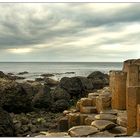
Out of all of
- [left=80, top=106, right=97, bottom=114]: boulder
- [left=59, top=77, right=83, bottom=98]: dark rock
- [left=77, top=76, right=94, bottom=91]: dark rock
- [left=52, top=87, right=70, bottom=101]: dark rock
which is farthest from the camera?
[left=77, top=76, right=94, bottom=91]: dark rock

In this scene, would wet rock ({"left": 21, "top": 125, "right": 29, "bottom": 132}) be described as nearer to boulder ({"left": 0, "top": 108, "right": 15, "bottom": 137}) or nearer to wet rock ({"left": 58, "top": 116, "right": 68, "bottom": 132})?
boulder ({"left": 0, "top": 108, "right": 15, "bottom": 137})

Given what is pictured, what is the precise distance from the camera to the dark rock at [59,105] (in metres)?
12.5

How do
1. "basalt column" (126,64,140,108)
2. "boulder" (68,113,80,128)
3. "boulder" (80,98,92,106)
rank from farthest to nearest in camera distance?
1. "boulder" (80,98,92,106)
2. "boulder" (68,113,80,128)
3. "basalt column" (126,64,140,108)

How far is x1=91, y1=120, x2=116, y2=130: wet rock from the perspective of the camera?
20.3 feet

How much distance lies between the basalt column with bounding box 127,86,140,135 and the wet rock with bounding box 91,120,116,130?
0.51 meters

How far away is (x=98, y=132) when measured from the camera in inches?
233

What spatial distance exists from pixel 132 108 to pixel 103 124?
0.74 metres

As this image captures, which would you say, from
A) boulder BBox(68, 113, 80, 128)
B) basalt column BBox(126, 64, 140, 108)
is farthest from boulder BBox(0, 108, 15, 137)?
basalt column BBox(126, 64, 140, 108)

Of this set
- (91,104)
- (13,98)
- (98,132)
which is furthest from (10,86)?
(98,132)

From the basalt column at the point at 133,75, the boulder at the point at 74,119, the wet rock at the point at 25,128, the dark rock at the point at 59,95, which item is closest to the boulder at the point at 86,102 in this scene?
the boulder at the point at 74,119

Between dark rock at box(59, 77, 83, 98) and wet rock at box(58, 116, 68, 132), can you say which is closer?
wet rock at box(58, 116, 68, 132)

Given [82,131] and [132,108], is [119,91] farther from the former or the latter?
[82,131]

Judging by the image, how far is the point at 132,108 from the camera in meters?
5.75

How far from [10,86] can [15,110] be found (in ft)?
2.80
